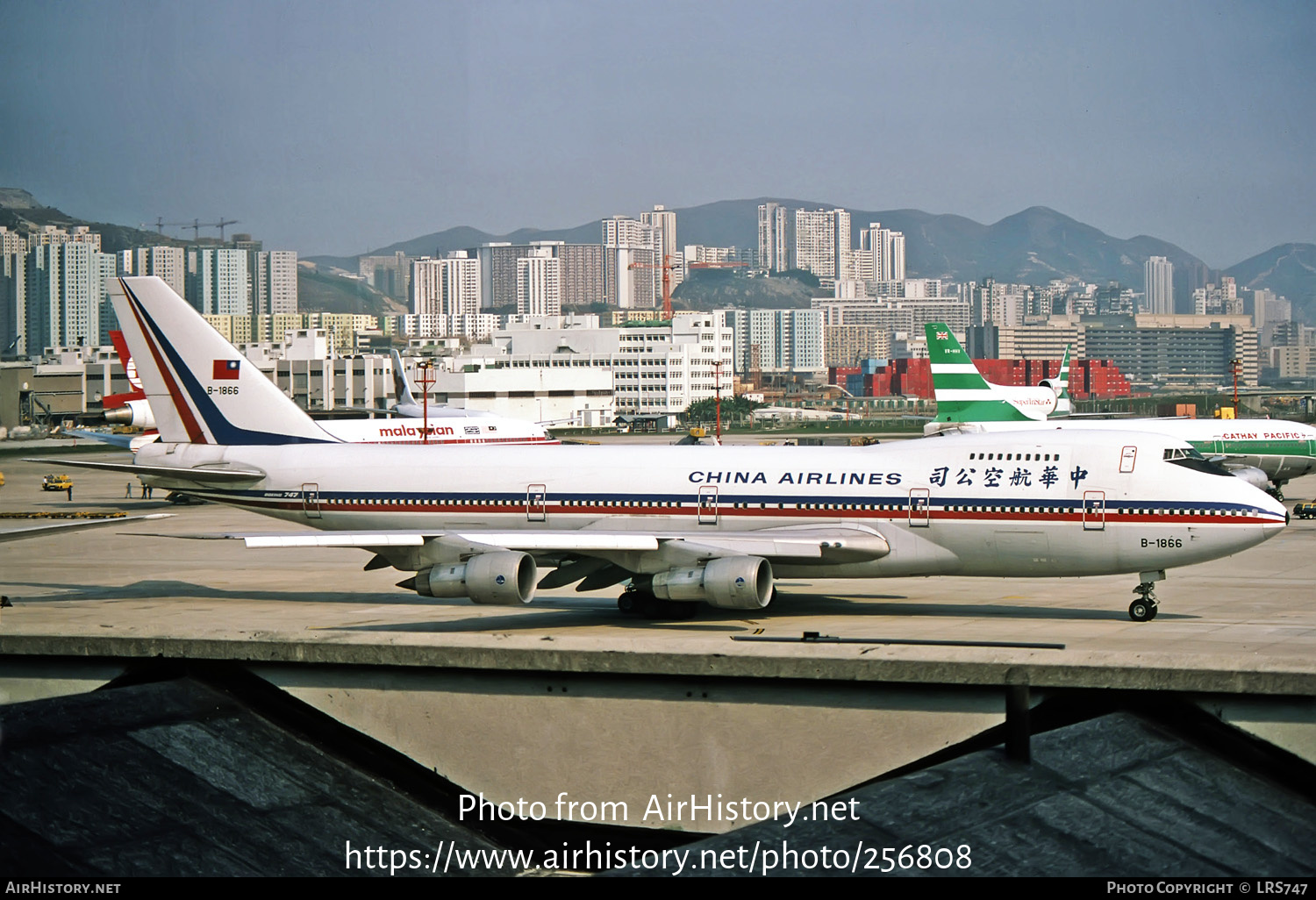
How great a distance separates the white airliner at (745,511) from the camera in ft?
90.8

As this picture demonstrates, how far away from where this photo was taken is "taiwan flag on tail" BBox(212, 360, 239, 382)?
36.4m

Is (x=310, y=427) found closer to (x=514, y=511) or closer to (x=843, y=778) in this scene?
(x=514, y=511)

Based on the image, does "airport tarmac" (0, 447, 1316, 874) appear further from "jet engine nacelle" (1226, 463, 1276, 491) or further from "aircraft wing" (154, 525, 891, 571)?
"jet engine nacelle" (1226, 463, 1276, 491)

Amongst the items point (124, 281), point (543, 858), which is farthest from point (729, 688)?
point (124, 281)

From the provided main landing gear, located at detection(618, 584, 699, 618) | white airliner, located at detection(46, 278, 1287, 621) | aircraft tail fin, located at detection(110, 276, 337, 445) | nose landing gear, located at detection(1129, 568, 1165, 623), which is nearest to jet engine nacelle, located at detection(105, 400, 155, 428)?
aircraft tail fin, located at detection(110, 276, 337, 445)

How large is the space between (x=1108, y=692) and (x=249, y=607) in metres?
23.9

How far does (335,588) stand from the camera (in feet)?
121

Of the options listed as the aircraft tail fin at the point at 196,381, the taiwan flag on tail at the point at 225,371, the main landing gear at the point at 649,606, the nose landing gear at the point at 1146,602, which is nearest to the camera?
the nose landing gear at the point at 1146,602

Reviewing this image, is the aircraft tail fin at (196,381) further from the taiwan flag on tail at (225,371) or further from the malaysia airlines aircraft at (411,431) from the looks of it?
the malaysia airlines aircraft at (411,431)

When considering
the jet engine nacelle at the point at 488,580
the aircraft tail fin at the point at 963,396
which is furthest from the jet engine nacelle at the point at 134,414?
the jet engine nacelle at the point at 488,580

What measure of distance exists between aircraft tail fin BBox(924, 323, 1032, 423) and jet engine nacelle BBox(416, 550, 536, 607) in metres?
59.6

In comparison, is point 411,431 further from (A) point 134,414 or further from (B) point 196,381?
(B) point 196,381

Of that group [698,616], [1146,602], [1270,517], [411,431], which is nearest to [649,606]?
[698,616]

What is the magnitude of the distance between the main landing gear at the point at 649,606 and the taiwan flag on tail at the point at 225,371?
44.5 ft
